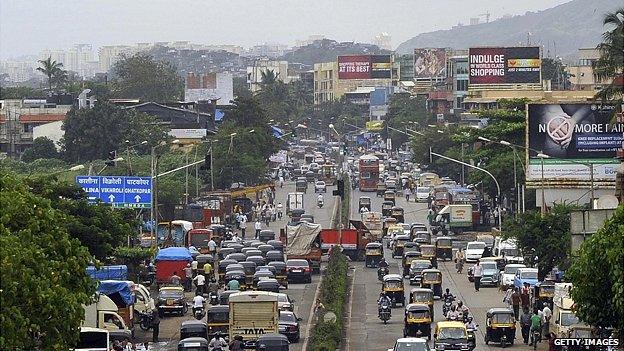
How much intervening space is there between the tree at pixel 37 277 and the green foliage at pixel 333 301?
9.79 metres

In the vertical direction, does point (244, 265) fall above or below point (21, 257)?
below

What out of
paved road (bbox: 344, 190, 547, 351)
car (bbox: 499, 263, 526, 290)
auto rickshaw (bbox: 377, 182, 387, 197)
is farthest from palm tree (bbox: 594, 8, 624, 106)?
auto rickshaw (bbox: 377, 182, 387, 197)

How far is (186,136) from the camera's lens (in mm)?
136750

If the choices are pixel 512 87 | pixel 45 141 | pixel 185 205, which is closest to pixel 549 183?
pixel 185 205

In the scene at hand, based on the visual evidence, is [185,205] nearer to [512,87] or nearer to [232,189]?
[232,189]

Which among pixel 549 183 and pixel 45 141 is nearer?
pixel 549 183

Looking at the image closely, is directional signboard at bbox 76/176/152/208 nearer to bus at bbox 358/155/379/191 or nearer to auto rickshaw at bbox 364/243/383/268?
auto rickshaw at bbox 364/243/383/268

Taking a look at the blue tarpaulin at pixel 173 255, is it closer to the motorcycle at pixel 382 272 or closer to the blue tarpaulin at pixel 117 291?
the motorcycle at pixel 382 272

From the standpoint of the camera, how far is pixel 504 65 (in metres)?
169

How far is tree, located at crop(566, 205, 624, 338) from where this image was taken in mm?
31250

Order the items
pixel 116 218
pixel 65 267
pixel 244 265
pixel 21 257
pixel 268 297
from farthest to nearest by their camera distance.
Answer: pixel 244 265
pixel 116 218
pixel 268 297
pixel 65 267
pixel 21 257

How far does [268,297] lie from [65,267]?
44.6 ft

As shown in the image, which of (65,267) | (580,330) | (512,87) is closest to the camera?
(65,267)

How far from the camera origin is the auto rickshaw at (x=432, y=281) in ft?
200
